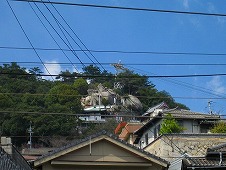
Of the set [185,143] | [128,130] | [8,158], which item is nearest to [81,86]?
[128,130]

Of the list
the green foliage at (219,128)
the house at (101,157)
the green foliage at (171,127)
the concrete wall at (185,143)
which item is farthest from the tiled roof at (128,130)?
the house at (101,157)

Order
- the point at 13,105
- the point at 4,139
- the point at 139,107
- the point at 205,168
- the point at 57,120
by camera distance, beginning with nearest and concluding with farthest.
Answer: the point at 205,168, the point at 4,139, the point at 13,105, the point at 57,120, the point at 139,107

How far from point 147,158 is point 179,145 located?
45.7 ft

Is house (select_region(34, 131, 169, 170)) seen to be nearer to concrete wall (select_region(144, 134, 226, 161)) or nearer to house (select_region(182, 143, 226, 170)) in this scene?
house (select_region(182, 143, 226, 170))

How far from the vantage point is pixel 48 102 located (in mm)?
68125

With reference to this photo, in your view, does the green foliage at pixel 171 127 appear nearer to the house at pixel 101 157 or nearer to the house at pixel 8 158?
the house at pixel 101 157

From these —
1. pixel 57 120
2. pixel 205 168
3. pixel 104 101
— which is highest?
pixel 104 101

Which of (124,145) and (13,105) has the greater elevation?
(13,105)

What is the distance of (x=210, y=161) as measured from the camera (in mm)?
21188

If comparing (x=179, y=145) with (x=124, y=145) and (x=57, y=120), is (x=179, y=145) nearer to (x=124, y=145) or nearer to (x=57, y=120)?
(x=124, y=145)

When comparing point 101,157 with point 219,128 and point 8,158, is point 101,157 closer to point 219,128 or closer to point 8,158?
point 8,158

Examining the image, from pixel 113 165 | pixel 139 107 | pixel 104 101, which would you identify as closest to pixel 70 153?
pixel 113 165

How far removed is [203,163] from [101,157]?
4.12 meters

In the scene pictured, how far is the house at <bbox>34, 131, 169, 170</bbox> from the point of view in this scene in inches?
808
